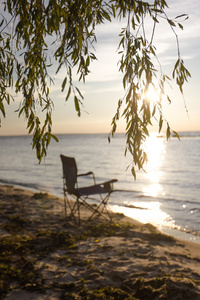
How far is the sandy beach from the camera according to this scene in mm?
3277

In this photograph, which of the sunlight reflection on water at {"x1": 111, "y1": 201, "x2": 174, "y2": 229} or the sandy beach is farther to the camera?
the sunlight reflection on water at {"x1": 111, "y1": 201, "x2": 174, "y2": 229}

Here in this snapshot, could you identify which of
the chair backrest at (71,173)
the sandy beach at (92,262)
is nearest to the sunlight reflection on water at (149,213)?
the sandy beach at (92,262)

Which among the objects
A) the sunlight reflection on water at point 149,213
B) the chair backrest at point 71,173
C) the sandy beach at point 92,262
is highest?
the chair backrest at point 71,173

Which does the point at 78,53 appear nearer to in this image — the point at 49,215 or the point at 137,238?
the point at 137,238

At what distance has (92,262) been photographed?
416cm

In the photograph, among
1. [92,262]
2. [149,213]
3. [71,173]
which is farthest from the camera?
[149,213]

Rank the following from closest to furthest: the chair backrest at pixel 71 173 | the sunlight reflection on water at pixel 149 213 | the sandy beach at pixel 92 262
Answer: the sandy beach at pixel 92 262
the chair backrest at pixel 71 173
the sunlight reflection on water at pixel 149 213

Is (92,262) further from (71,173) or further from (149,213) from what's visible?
(149,213)

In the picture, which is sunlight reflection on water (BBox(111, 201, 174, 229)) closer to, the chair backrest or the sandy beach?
the sandy beach

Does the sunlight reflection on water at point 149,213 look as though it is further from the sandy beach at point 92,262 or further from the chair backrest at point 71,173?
the chair backrest at point 71,173

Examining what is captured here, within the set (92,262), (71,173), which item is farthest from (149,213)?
(92,262)


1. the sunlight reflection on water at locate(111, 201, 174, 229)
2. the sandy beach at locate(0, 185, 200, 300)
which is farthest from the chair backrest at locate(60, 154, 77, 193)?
the sunlight reflection on water at locate(111, 201, 174, 229)

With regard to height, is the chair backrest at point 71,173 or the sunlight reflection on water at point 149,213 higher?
the chair backrest at point 71,173

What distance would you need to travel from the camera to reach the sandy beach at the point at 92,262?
10.8 ft
